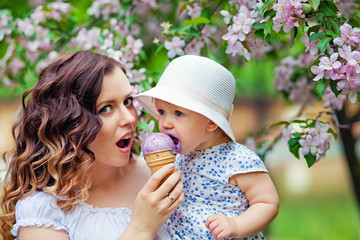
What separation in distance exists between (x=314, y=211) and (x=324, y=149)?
862cm

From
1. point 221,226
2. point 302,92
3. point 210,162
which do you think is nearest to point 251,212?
point 221,226

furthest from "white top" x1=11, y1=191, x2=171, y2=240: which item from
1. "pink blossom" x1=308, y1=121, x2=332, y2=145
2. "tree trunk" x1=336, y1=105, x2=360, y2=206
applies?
"tree trunk" x1=336, y1=105, x2=360, y2=206

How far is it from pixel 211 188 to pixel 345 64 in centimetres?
90

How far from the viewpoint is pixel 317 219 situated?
10.1m

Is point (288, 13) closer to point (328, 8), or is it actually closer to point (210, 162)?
point (328, 8)

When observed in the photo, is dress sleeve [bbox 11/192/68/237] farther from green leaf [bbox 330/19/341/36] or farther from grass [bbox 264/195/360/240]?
grass [bbox 264/195/360/240]

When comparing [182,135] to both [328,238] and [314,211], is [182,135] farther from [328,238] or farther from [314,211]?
[314,211]

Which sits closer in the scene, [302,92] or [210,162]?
[210,162]

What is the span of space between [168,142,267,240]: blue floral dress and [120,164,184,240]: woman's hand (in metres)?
0.14

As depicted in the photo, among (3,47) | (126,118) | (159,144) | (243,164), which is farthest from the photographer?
(3,47)

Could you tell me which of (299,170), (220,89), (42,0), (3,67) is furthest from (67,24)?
(299,170)

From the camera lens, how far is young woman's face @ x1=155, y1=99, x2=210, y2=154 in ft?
7.31

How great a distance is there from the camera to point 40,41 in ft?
12.6

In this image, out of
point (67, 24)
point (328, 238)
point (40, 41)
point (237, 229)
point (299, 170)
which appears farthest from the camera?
point (299, 170)
